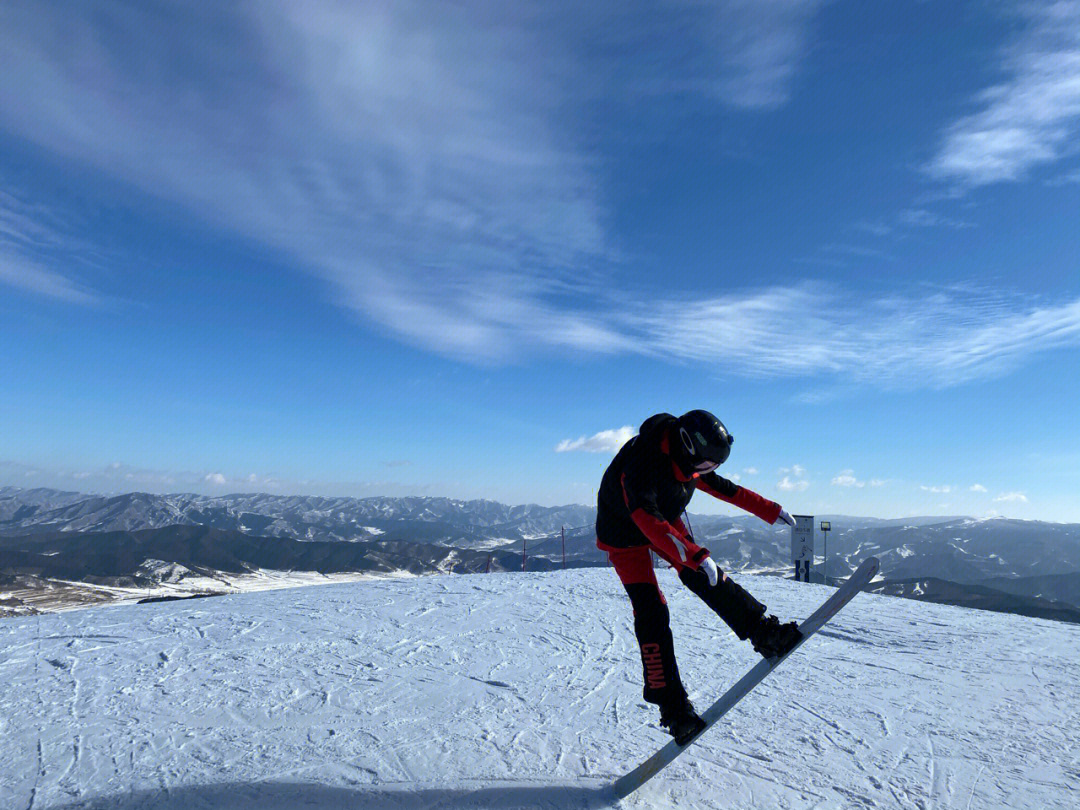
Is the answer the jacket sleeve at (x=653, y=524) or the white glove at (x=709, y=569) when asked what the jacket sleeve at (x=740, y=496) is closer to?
the jacket sleeve at (x=653, y=524)

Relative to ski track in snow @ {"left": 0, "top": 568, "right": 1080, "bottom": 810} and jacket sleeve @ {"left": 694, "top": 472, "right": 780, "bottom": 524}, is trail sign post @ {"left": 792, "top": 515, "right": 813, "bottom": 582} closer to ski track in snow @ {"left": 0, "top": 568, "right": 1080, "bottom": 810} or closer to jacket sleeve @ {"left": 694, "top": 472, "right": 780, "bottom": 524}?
ski track in snow @ {"left": 0, "top": 568, "right": 1080, "bottom": 810}

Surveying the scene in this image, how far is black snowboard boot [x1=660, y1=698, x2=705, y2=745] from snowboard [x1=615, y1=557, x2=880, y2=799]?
29 millimetres

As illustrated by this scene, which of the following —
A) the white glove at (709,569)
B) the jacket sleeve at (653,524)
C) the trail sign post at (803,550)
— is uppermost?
the jacket sleeve at (653,524)

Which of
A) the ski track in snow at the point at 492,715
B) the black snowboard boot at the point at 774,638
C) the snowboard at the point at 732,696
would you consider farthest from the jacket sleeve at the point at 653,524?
the ski track in snow at the point at 492,715

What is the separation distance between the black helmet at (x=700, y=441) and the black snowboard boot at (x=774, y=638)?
115 centimetres

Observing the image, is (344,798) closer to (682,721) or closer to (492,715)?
(492,715)

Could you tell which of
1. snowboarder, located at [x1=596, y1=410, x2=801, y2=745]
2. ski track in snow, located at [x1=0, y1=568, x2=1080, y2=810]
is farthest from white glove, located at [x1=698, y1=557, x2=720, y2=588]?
ski track in snow, located at [x1=0, y1=568, x2=1080, y2=810]

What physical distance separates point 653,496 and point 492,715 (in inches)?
103

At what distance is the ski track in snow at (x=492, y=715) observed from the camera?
3.81 metres

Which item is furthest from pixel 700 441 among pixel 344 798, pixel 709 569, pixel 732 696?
pixel 344 798

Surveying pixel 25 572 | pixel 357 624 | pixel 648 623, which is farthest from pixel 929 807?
pixel 25 572

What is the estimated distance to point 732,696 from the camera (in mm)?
3969

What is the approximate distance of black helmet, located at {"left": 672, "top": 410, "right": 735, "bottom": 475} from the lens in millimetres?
4000

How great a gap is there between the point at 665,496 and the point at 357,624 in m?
5.89
